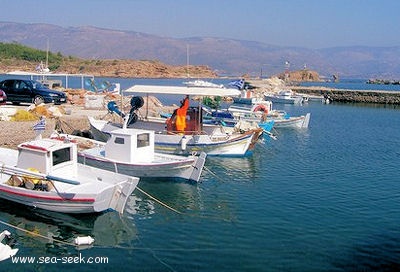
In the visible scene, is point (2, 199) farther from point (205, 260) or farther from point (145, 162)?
point (205, 260)

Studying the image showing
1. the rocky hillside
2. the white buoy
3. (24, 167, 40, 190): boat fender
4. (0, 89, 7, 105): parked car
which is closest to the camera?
the white buoy

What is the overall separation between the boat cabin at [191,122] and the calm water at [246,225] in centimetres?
249

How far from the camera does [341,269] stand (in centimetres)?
1286

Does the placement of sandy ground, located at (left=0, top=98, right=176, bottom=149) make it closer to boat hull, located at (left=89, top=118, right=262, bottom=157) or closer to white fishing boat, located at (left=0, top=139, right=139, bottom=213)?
boat hull, located at (left=89, top=118, right=262, bottom=157)

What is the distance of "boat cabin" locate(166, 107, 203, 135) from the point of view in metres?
26.6

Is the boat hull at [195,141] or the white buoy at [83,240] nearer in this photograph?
the white buoy at [83,240]

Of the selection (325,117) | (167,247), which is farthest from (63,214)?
(325,117)

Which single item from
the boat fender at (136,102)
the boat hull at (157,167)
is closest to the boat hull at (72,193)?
the boat hull at (157,167)

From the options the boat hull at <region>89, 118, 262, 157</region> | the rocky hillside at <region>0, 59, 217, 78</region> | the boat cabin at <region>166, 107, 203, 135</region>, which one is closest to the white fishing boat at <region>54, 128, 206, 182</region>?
the boat hull at <region>89, 118, 262, 157</region>

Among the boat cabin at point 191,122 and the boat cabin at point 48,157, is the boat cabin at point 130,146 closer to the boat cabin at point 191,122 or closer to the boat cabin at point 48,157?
the boat cabin at point 48,157

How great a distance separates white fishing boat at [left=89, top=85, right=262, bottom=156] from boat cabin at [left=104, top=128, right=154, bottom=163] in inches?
194

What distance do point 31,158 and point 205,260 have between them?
7.27 metres

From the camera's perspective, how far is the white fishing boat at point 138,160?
20250 mm

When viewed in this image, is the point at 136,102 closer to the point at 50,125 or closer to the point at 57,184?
the point at 50,125
